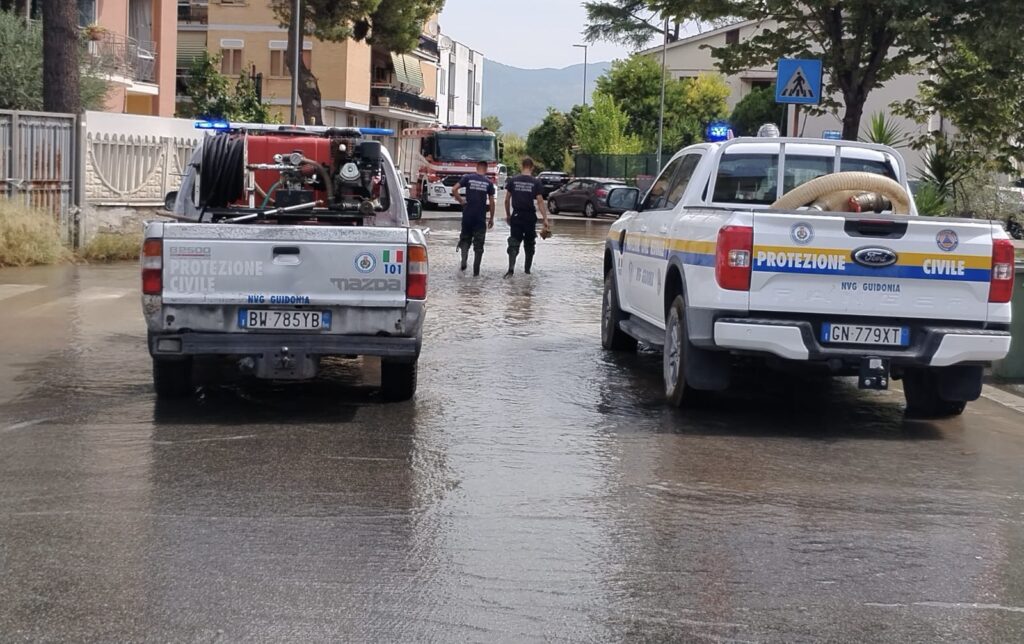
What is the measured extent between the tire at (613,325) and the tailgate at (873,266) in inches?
149

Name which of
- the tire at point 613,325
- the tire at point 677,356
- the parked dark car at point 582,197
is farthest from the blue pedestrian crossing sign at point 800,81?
the parked dark car at point 582,197

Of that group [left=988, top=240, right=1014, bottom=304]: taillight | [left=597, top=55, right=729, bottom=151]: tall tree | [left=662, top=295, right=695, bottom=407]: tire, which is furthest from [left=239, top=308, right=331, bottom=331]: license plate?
[left=597, top=55, right=729, bottom=151]: tall tree

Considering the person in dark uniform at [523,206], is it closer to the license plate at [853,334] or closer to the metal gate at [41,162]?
the metal gate at [41,162]

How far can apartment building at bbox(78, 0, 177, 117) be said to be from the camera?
132ft

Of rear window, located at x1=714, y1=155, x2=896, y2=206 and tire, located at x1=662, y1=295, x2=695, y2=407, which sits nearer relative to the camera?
tire, located at x1=662, y1=295, x2=695, y2=407

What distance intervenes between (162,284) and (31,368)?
259 cm

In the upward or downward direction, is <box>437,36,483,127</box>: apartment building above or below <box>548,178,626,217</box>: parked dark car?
above

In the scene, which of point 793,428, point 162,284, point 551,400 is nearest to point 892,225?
point 793,428

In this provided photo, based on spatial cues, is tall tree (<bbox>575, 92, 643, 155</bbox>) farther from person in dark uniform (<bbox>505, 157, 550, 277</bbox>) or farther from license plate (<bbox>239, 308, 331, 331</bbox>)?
license plate (<bbox>239, 308, 331, 331</bbox>)

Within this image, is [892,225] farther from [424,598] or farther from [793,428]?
[424,598]

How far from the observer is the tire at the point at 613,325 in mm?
13141

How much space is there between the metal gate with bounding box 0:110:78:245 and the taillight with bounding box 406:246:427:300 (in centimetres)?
1290

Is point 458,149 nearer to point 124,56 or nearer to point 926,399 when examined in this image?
point 124,56

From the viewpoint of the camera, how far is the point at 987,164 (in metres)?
20.8
